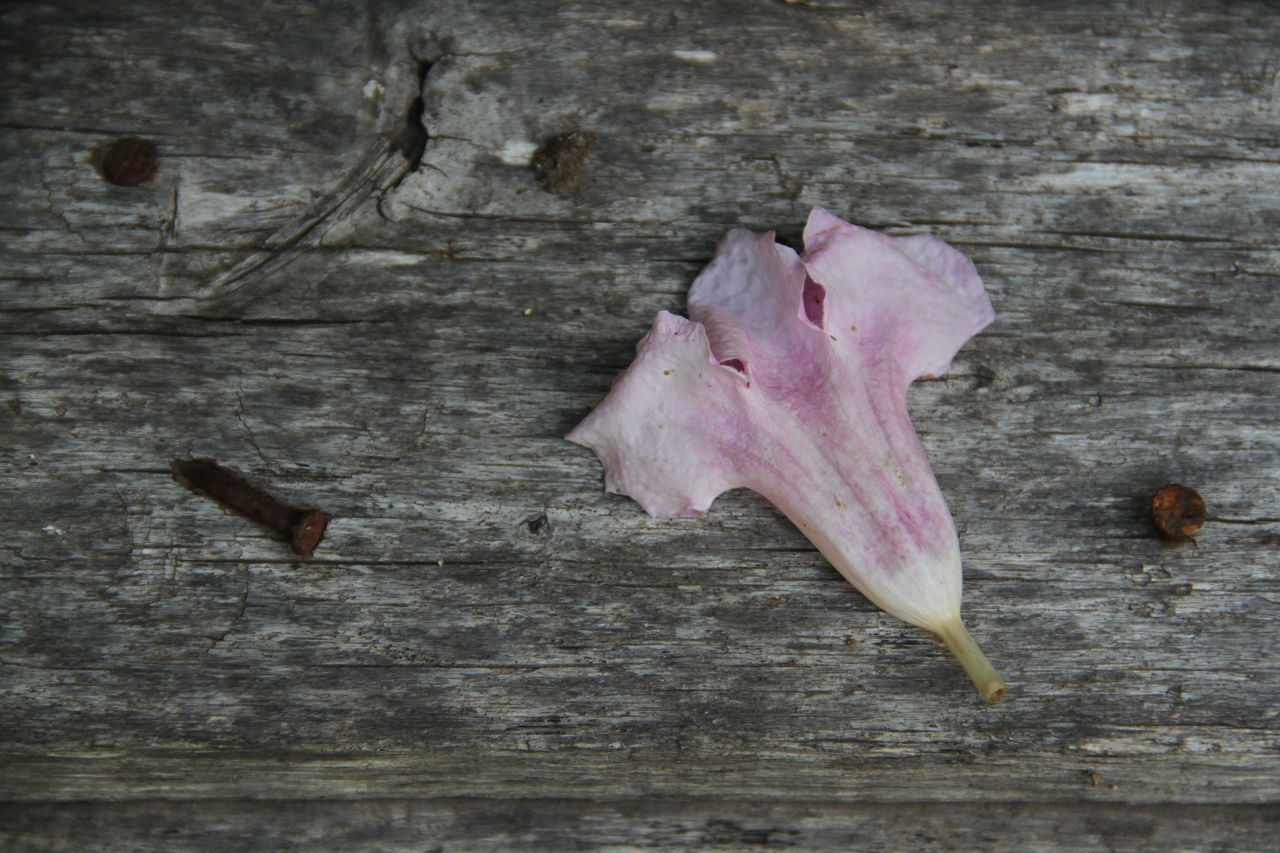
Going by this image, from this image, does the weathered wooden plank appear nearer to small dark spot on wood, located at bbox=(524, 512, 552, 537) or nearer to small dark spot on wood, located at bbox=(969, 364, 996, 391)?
small dark spot on wood, located at bbox=(524, 512, 552, 537)

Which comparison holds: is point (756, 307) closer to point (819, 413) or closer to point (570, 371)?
point (819, 413)

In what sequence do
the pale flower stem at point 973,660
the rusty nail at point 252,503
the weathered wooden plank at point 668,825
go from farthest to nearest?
the weathered wooden plank at point 668,825, the rusty nail at point 252,503, the pale flower stem at point 973,660

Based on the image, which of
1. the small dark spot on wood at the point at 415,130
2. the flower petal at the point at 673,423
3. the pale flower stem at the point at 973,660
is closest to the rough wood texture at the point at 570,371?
the small dark spot on wood at the point at 415,130

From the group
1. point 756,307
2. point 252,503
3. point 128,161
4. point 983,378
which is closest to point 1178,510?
point 983,378

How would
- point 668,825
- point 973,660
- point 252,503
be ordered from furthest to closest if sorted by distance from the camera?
point 668,825, point 252,503, point 973,660

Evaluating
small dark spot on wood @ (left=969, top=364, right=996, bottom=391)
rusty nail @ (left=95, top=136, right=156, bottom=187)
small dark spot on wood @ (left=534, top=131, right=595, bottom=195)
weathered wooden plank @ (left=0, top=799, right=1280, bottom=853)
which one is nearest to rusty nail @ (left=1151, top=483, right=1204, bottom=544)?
small dark spot on wood @ (left=969, top=364, right=996, bottom=391)

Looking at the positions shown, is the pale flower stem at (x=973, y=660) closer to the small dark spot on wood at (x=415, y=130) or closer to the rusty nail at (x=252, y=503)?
the rusty nail at (x=252, y=503)

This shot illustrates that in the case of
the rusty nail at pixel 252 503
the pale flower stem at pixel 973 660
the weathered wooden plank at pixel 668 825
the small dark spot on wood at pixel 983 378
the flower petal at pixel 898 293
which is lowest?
the weathered wooden plank at pixel 668 825

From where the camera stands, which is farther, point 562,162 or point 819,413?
point 562,162
